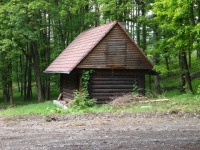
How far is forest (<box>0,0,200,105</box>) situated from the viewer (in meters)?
20.3

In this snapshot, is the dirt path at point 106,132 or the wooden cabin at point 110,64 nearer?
the dirt path at point 106,132

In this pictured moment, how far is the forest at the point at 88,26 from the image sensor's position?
66.5ft

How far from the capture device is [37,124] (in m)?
12.3

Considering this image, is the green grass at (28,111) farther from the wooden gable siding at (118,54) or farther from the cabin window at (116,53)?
the cabin window at (116,53)

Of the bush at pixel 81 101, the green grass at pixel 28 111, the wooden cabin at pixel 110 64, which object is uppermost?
the wooden cabin at pixel 110 64

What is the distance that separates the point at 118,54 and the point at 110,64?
0.87m

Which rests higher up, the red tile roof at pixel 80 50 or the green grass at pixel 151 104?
the red tile roof at pixel 80 50

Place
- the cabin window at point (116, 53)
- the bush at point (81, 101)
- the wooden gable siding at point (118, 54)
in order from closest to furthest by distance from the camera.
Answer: the bush at point (81, 101), the wooden gable siding at point (118, 54), the cabin window at point (116, 53)

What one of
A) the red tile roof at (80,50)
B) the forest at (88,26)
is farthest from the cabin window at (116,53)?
the forest at (88,26)

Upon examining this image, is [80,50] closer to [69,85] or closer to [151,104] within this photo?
[69,85]

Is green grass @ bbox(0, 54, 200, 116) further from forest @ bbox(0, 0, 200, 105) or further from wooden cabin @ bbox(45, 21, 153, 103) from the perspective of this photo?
wooden cabin @ bbox(45, 21, 153, 103)

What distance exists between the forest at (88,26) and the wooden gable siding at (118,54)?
1.21 metres

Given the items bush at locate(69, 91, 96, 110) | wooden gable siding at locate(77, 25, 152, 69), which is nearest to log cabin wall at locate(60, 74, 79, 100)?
bush at locate(69, 91, 96, 110)

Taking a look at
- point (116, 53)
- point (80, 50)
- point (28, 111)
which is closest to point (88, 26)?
point (80, 50)
